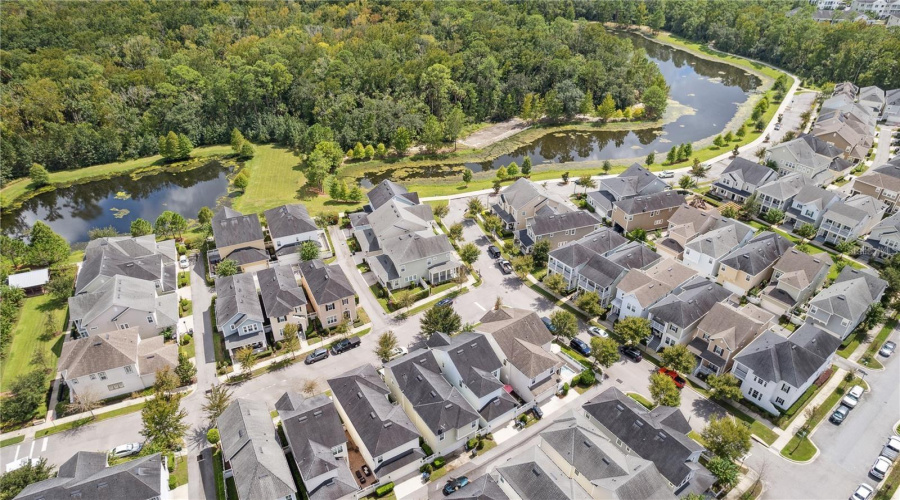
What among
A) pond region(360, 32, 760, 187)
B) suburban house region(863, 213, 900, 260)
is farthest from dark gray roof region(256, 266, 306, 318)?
suburban house region(863, 213, 900, 260)

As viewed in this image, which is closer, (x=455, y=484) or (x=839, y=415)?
(x=455, y=484)

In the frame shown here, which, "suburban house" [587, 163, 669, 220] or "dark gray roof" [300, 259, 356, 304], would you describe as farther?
"suburban house" [587, 163, 669, 220]

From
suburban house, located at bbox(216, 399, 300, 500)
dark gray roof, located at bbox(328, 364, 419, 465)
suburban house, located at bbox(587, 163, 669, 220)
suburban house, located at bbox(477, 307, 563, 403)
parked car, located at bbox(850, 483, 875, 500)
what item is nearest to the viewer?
suburban house, located at bbox(216, 399, 300, 500)

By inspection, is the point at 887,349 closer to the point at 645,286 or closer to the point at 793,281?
the point at 793,281

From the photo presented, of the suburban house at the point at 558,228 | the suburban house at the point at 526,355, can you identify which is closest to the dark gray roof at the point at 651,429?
the suburban house at the point at 526,355

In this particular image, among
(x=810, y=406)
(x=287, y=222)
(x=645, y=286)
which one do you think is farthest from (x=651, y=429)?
(x=287, y=222)

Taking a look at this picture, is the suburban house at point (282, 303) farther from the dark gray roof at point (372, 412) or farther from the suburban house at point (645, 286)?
the suburban house at point (645, 286)

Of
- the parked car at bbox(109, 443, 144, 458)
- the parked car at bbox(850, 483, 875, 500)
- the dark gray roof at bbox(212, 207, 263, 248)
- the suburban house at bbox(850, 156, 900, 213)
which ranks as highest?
the suburban house at bbox(850, 156, 900, 213)

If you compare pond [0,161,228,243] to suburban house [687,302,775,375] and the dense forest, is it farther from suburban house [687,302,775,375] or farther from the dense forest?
suburban house [687,302,775,375]
